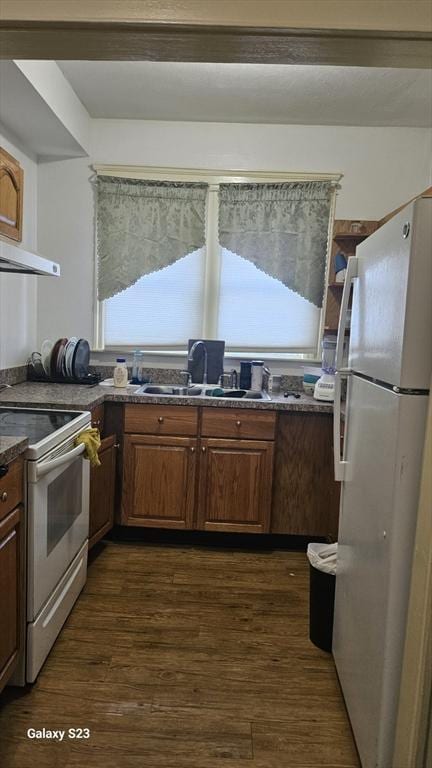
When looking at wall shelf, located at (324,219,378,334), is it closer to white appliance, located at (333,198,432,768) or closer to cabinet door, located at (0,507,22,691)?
white appliance, located at (333,198,432,768)

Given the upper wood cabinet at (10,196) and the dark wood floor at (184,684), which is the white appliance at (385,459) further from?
the upper wood cabinet at (10,196)

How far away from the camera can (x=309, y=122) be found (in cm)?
318

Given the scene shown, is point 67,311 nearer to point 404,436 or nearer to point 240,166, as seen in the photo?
point 240,166

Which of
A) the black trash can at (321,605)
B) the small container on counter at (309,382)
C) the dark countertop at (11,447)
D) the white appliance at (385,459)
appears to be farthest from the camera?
the small container on counter at (309,382)

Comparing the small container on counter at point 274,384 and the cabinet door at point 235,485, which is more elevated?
the small container on counter at point 274,384

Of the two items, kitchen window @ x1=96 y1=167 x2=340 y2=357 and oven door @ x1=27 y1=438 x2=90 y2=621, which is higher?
kitchen window @ x1=96 y1=167 x2=340 y2=357

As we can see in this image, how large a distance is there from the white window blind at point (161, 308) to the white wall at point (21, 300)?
1.64ft

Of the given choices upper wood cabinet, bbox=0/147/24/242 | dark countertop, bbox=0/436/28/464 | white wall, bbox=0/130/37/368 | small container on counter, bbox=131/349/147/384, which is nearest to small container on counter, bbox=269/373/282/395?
small container on counter, bbox=131/349/147/384

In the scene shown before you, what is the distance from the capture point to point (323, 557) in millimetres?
2102

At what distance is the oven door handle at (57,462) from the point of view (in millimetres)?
1686

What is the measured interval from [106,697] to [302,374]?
2260mm

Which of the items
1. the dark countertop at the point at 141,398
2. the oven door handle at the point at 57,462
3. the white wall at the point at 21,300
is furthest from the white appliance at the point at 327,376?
the white wall at the point at 21,300

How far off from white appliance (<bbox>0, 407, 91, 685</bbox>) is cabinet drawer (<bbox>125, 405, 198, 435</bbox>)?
1.84 ft

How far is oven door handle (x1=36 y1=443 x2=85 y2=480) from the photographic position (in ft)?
5.53
